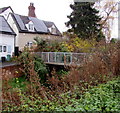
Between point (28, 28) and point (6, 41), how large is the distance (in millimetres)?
2778

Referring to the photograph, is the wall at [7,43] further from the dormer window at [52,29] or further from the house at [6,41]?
the dormer window at [52,29]

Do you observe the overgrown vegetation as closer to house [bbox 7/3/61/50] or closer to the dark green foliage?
the dark green foliage

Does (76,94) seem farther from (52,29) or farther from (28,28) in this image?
(52,29)

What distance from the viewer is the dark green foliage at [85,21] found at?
10414 mm

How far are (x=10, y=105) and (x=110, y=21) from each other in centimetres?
1160

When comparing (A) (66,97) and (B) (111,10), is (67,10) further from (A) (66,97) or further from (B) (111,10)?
(A) (66,97)

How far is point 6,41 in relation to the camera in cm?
1098

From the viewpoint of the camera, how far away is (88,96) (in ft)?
7.95

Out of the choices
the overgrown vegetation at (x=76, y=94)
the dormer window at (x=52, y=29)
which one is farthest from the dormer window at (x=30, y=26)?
the overgrown vegetation at (x=76, y=94)

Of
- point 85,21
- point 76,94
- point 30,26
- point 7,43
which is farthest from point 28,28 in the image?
point 76,94

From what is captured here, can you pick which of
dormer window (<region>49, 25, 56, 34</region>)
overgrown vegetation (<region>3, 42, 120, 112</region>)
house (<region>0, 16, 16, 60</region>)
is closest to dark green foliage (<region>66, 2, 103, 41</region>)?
dormer window (<region>49, 25, 56, 34</region>)

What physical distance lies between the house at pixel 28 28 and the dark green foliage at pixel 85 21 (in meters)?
2.24

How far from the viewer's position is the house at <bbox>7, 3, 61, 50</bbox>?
12.2 meters

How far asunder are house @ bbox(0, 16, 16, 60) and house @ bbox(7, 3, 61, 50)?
74 cm
